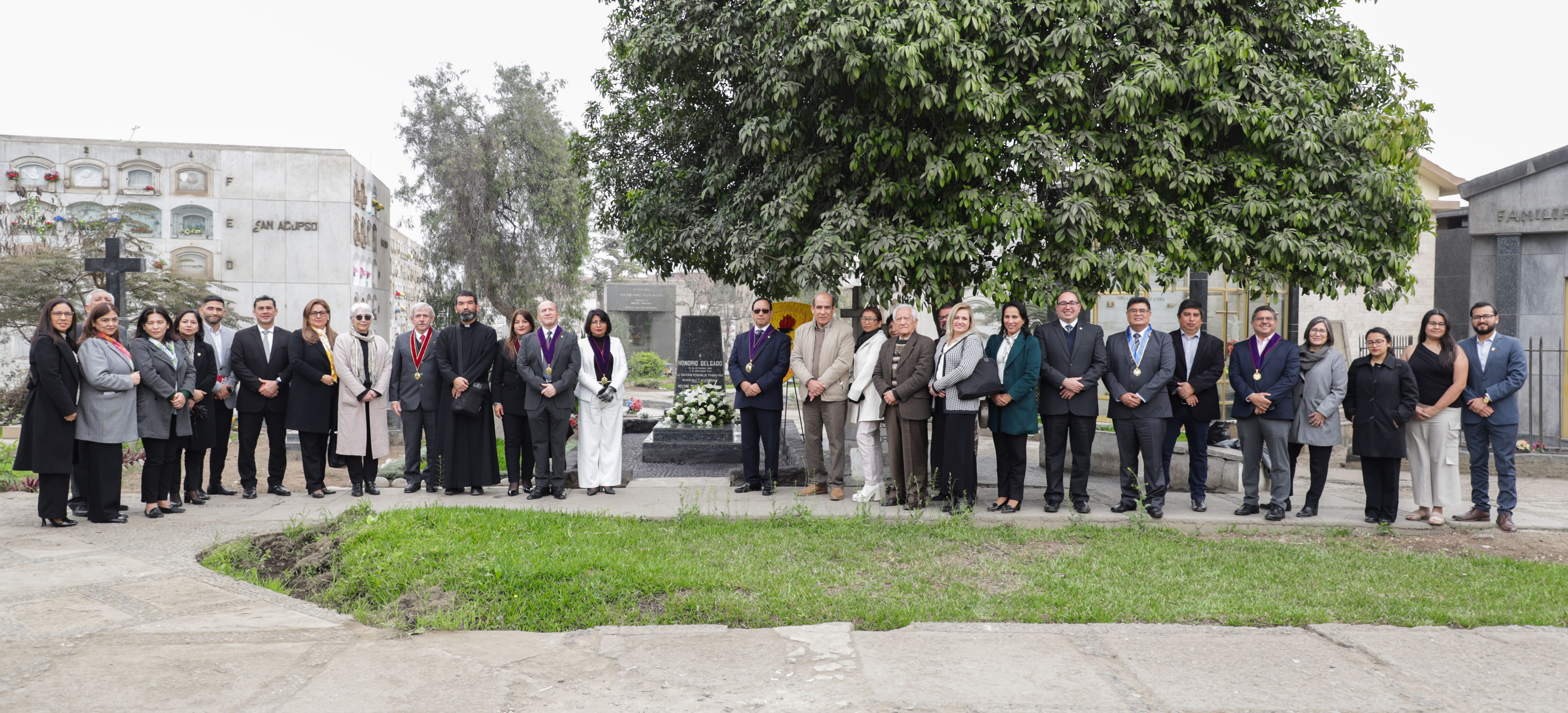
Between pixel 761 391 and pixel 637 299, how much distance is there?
36.5 metres

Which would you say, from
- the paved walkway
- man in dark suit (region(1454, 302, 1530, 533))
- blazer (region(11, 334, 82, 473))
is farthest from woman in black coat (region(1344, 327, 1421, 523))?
blazer (region(11, 334, 82, 473))

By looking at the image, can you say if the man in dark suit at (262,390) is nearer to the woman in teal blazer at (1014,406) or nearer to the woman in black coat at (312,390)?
the woman in black coat at (312,390)

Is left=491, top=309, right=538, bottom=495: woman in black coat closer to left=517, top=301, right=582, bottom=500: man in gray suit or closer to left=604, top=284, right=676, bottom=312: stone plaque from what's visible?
left=517, top=301, right=582, bottom=500: man in gray suit

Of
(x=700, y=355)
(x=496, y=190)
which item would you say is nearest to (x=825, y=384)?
(x=700, y=355)

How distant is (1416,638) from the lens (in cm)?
456

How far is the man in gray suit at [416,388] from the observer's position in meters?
8.80

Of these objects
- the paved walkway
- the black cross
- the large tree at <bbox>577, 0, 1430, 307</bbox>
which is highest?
the large tree at <bbox>577, 0, 1430, 307</bbox>

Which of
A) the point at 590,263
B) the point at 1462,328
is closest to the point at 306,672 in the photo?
the point at 1462,328

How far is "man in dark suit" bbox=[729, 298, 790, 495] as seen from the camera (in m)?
8.80

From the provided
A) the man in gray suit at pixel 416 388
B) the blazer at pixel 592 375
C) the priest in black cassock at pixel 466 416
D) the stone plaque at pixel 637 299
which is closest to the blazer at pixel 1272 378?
the blazer at pixel 592 375

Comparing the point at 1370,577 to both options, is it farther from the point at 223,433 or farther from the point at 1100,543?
the point at 223,433

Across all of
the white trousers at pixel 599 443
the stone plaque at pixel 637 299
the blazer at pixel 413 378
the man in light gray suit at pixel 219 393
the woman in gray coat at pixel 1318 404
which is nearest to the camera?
the woman in gray coat at pixel 1318 404

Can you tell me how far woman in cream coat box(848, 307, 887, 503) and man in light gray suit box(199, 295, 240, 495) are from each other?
568 centimetres

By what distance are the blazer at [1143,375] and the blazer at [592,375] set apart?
4.26m
